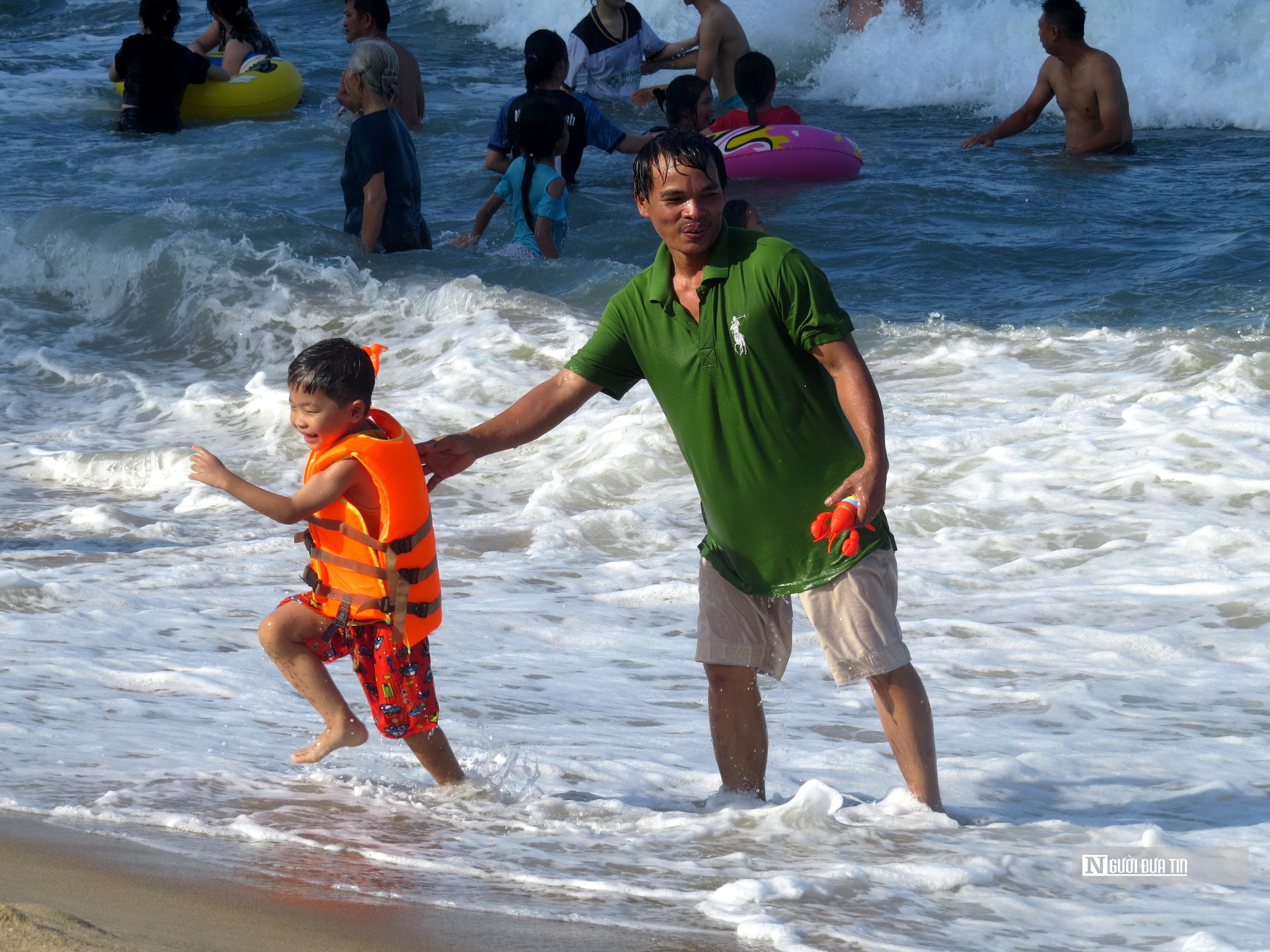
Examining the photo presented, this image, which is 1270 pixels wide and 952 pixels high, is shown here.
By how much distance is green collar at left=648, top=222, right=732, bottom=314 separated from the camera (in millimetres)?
3096

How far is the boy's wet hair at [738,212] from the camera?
638 centimetres

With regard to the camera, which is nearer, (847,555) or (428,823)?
(847,555)

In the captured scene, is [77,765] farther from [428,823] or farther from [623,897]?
[623,897]

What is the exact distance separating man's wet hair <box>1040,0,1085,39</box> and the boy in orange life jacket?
985 cm

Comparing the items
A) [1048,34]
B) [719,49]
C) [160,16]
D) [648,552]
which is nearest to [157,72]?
[160,16]

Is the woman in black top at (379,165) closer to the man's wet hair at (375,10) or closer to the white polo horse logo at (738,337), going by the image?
the man's wet hair at (375,10)

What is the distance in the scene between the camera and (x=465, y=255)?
402 inches

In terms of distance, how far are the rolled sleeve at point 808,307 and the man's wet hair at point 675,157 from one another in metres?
0.28

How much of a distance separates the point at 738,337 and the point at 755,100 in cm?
906

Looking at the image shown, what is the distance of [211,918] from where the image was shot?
96.7 inches

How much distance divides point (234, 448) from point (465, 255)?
296 centimetres

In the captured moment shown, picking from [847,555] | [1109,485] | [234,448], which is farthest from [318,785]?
[234,448]

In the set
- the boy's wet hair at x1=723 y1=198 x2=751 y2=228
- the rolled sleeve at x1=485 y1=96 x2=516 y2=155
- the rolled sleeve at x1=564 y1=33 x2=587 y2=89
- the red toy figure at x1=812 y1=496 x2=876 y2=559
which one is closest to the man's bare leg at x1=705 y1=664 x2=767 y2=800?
the red toy figure at x1=812 y1=496 x2=876 y2=559

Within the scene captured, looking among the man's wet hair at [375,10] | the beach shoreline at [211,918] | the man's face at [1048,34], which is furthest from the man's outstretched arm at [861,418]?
the man's face at [1048,34]
